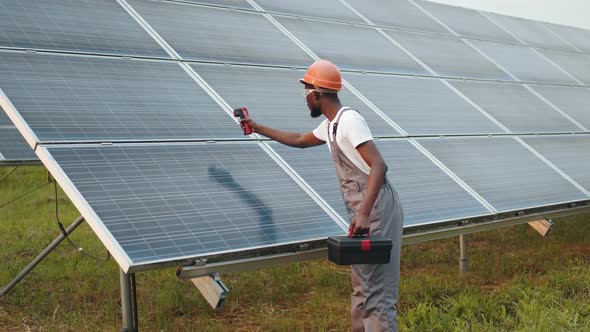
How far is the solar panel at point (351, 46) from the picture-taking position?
758 centimetres

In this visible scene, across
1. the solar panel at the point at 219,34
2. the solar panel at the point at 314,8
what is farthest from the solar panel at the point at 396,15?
the solar panel at the point at 219,34

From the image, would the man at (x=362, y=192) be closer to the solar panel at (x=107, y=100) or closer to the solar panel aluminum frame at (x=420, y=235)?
the solar panel aluminum frame at (x=420, y=235)

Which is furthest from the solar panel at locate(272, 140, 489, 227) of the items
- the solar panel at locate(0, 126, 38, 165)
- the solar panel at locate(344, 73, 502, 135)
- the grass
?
the solar panel at locate(0, 126, 38, 165)

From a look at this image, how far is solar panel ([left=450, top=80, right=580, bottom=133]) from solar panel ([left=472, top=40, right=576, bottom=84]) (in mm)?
789

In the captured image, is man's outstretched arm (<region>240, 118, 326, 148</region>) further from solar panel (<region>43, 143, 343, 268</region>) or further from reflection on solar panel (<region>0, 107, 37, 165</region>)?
reflection on solar panel (<region>0, 107, 37, 165</region>)

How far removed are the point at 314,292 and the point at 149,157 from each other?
11.5 feet

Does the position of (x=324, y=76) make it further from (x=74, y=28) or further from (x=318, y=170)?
(x=74, y=28)

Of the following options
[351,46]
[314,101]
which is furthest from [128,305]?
[351,46]

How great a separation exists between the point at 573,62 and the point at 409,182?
7.85 meters

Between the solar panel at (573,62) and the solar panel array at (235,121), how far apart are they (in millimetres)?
2112

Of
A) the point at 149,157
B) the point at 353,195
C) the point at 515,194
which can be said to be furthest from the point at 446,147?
the point at 149,157

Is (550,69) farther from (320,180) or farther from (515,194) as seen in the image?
(320,180)

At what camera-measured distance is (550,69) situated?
11.0 metres

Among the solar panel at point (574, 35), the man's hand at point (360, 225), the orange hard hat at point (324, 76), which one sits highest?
the orange hard hat at point (324, 76)
